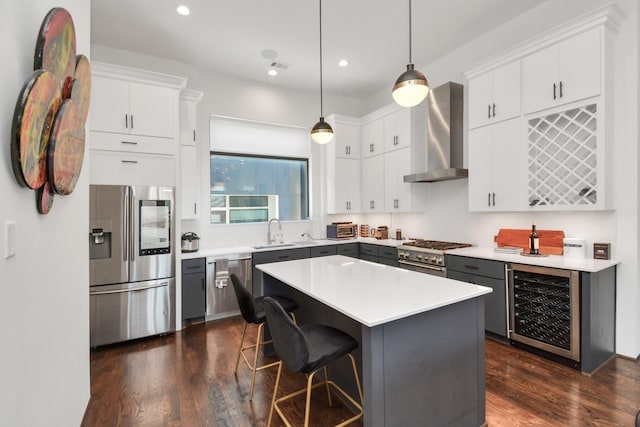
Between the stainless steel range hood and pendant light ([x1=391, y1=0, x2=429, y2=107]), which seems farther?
the stainless steel range hood

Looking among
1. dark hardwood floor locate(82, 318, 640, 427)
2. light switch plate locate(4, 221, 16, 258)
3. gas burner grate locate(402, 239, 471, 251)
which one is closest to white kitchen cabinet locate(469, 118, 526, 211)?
gas burner grate locate(402, 239, 471, 251)

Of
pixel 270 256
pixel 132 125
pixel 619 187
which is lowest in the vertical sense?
pixel 270 256

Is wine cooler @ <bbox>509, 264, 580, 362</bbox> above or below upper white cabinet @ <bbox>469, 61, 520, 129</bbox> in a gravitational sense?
below

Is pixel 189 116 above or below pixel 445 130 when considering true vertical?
above

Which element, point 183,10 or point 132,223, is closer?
point 183,10

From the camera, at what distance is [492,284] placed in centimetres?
306

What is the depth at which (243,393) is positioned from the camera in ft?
7.53

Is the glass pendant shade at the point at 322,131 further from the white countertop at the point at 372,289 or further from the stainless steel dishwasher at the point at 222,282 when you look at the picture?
the stainless steel dishwasher at the point at 222,282

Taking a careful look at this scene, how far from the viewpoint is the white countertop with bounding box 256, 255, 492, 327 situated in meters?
1.50

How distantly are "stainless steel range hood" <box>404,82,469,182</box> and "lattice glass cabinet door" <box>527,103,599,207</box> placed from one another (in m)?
0.91

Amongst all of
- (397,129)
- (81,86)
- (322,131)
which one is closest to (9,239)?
(81,86)

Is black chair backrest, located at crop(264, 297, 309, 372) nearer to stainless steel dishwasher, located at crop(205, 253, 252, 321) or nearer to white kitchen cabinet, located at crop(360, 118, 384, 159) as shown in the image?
stainless steel dishwasher, located at crop(205, 253, 252, 321)

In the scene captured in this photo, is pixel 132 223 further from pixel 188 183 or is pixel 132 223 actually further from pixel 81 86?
pixel 81 86

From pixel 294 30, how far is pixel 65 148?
2.88 m
